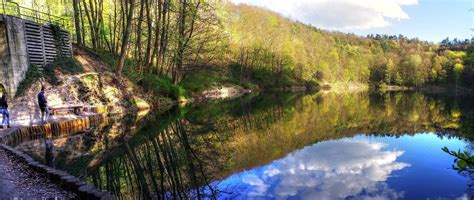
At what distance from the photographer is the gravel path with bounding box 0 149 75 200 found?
265 inches

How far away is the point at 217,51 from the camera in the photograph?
39469 mm

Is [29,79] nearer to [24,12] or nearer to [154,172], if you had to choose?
[24,12]

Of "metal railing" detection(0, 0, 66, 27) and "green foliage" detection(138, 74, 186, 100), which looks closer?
"metal railing" detection(0, 0, 66, 27)

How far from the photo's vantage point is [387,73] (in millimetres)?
113625

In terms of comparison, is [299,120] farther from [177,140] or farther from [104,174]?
[104,174]

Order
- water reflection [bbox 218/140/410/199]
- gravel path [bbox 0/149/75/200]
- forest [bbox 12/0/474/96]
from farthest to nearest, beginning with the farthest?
forest [bbox 12/0/474/96] → water reflection [bbox 218/140/410/199] → gravel path [bbox 0/149/75/200]

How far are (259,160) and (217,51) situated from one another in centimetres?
2857

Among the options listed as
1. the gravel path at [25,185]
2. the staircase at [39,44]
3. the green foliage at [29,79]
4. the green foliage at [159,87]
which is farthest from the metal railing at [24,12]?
the gravel path at [25,185]

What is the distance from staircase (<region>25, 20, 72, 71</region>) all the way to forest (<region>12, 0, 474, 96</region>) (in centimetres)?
459

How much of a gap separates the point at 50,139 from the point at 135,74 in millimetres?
14599

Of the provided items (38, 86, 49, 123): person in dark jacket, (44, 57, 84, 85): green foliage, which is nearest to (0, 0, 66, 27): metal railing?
(44, 57, 84, 85): green foliage

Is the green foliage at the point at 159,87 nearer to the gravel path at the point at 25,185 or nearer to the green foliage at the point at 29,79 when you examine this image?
the green foliage at the point at 29,79

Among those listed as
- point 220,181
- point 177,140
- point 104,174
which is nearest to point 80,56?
point 177,140

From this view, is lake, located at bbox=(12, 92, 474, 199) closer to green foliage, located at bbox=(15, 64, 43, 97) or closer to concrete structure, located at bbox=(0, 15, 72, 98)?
green foliage, located at bbox=(15, 64, 43, 97)
